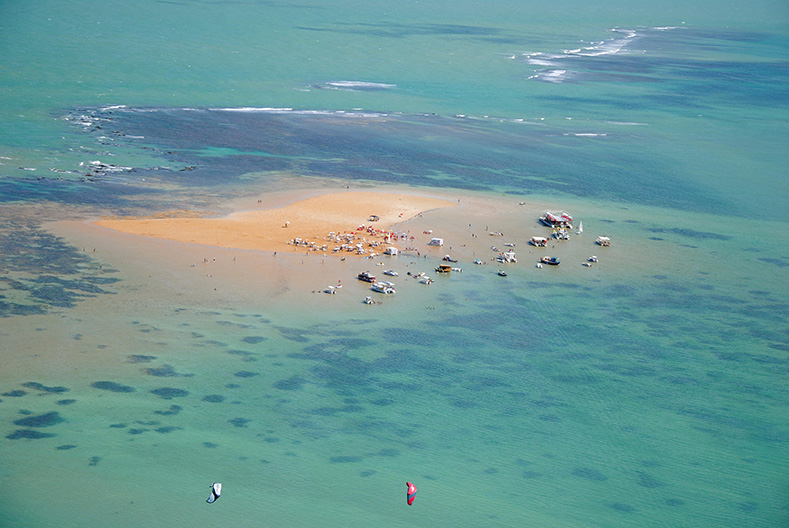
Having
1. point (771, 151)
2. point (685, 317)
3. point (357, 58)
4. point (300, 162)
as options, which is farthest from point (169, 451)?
point (357, 58)

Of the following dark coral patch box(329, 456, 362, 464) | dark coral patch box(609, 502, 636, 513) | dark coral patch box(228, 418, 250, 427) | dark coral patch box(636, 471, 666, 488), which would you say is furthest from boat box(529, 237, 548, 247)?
dark coral patch box(228, 418, 250, 427)

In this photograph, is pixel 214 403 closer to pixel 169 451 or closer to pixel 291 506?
pixel 169 451

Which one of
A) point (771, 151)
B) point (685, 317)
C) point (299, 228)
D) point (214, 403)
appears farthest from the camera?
point (771, 151)

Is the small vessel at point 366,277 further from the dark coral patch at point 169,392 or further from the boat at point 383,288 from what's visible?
the dark coral patch at point 169,392

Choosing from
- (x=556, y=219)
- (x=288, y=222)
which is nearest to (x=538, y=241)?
(x=556, y=219)

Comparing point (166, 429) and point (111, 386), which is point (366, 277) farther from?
point (166, 429)

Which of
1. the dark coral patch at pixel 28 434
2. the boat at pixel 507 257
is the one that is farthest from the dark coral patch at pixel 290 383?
the boat at pixel 507 257
